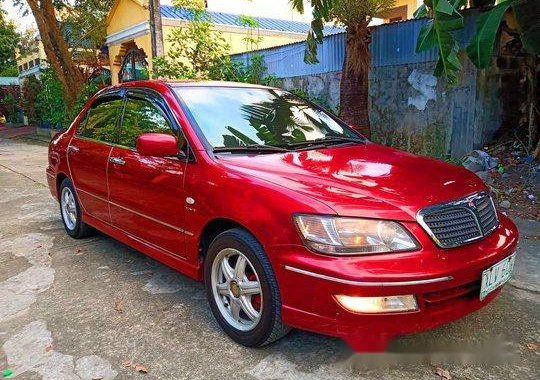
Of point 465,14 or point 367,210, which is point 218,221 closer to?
point 367,210

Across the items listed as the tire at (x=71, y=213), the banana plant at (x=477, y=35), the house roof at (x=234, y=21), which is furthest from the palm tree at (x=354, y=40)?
the house roof at (x=234, y=21)

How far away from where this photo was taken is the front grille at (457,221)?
2.40 meters

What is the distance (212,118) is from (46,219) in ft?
12.3

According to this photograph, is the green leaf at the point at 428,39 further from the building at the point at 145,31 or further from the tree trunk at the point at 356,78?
the building at the point at 145,31

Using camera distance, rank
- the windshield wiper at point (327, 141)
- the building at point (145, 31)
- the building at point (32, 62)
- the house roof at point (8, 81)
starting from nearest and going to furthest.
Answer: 1. the windshield wiper at point (327, 141)
2. the building at point (145, 31)
3. the building at point (32, 62)
4. the house roof at point (8, 81)

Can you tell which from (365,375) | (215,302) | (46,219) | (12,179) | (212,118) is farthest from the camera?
(12,179)

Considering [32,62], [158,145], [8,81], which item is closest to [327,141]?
[158,145]

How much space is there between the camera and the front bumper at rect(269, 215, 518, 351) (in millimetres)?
2256

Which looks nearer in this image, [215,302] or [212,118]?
[215,302]

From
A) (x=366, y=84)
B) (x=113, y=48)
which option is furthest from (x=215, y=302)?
(x=113, y=48)

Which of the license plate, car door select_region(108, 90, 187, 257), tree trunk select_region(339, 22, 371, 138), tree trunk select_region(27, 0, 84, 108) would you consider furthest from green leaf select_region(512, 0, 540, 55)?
tree trunk select_region(27, 0, 84, 108)

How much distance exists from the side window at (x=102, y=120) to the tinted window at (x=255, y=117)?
957mm

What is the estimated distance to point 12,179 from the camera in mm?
9156

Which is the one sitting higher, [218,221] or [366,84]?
[366,84]
